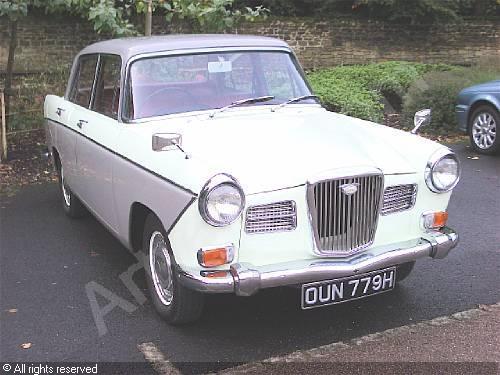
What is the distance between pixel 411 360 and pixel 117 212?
2225 millimetres

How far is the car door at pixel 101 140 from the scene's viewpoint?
14.6 ft

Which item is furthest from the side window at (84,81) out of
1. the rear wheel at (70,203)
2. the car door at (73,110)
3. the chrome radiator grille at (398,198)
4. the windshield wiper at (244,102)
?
the chrome radiator grille at (398,198)

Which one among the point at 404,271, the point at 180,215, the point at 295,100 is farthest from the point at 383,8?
the point at 180,215

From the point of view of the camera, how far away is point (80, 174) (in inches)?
206

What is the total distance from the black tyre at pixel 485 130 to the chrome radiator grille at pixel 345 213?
5745 millimetres

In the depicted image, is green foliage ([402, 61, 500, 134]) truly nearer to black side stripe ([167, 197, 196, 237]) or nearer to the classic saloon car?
the classic saloon car

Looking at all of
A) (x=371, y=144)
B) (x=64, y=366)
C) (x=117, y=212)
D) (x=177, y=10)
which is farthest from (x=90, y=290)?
(x=177, y=10)

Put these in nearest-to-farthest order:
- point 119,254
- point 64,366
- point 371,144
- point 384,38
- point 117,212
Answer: point 64,366 < point 371,144 < point 117,212 < point 119,254 < point 384,38

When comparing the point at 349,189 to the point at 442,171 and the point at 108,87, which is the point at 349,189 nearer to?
the point at 442,171

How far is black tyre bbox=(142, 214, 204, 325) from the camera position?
3.62m

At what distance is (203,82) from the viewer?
14.8ft

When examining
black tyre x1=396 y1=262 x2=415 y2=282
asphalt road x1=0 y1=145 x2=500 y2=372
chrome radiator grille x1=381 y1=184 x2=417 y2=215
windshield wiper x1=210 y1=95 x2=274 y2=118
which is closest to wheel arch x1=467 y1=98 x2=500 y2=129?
asphalt road x1=0 y1=145 x2=500 y2=372

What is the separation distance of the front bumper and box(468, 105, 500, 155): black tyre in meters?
5.62

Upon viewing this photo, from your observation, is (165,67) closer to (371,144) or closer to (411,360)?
(371,144)
